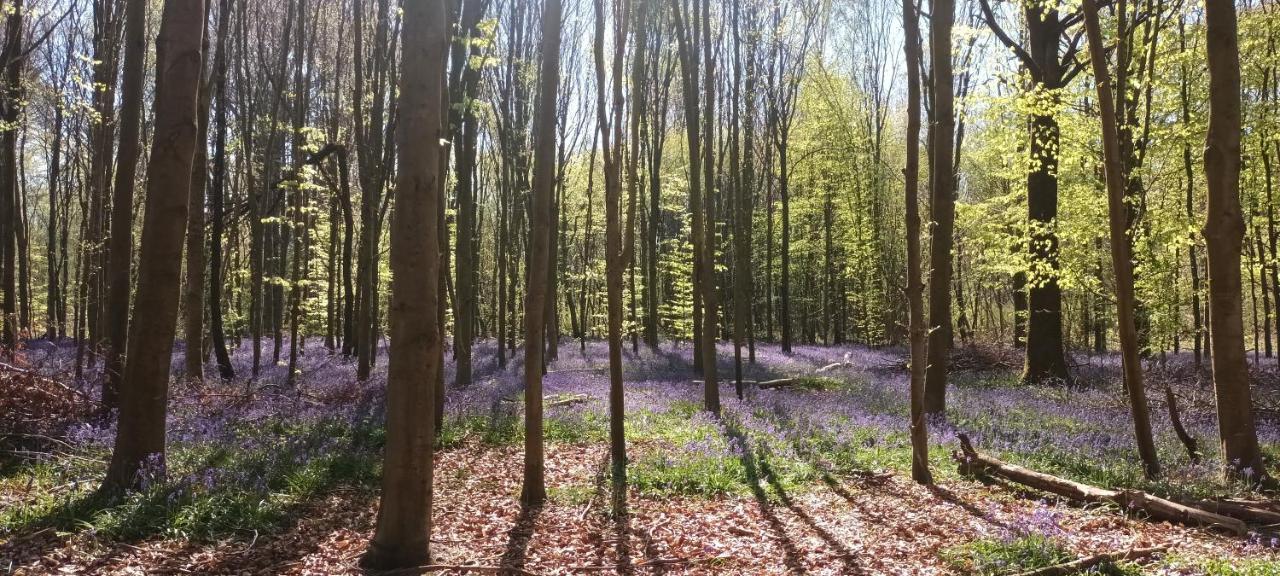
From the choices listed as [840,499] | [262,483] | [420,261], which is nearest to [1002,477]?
[840,499]

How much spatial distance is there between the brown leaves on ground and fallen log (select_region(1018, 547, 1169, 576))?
0.14m

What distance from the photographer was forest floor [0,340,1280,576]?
5098mm

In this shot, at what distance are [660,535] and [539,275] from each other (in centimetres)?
276

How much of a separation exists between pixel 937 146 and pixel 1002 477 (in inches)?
173

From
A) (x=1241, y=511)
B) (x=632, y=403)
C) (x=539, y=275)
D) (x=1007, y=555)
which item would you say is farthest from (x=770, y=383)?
(x=1007, y=555)

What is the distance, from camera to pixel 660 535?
6.09m

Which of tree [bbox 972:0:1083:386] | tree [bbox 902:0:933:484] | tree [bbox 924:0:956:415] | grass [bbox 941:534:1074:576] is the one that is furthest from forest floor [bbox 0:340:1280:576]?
tree [bbox 972:0:1083:386]

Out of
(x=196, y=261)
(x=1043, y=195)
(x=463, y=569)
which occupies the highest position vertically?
(x=1043, y=195)

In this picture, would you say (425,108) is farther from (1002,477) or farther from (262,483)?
(1002,477)

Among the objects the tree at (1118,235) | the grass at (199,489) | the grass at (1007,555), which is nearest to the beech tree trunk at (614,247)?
the grass at (199,489)

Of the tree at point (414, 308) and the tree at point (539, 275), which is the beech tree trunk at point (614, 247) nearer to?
the tree at point (539, 275)

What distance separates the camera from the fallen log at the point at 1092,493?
18.2 feet

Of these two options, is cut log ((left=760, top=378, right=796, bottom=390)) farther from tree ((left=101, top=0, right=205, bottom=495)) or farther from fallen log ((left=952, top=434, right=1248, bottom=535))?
tree ((left=101, top=0, right=205, bottom=495))

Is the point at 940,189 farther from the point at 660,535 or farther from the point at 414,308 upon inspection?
the point at 414,308
